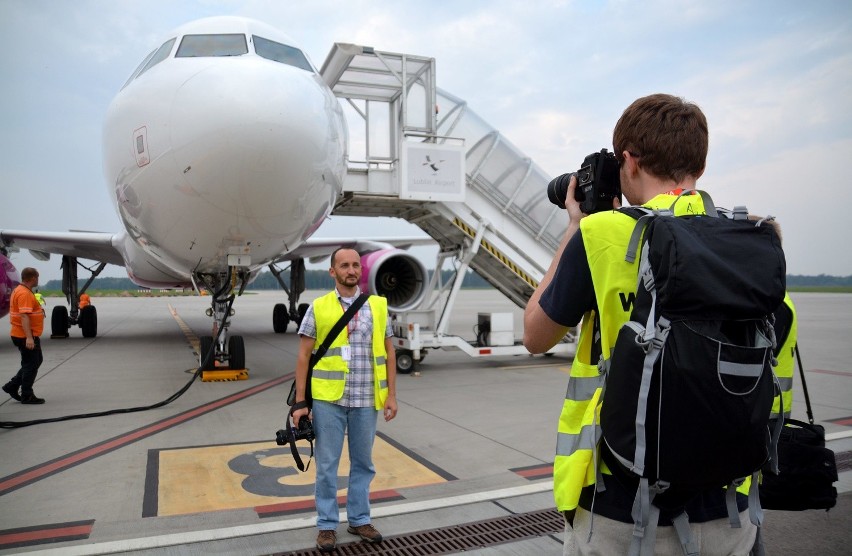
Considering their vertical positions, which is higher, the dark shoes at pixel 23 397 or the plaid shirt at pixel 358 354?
the plaid shirt at pixel 358 354

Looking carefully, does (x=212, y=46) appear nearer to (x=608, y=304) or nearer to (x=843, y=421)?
(x=608, y=304)

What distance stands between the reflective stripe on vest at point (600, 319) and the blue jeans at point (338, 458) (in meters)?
1.93

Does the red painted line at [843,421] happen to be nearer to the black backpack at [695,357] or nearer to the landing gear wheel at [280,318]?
the black backpack at [695,357]

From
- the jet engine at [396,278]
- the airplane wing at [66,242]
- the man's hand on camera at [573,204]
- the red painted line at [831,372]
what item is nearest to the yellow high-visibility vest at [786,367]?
the man's hand on camera at [573,204]

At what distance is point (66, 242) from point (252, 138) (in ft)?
36.4

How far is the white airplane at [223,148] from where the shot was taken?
5.11m

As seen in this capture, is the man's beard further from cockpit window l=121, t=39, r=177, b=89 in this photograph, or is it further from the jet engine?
the jet engine

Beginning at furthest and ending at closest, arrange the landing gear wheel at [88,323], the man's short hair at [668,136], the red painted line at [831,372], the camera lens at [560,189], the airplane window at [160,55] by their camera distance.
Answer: the landing gear wheel at [88,323]
the red painted line at [831,372]
the airplane window at [160,55]
the camera lens at [560,189]
the man's short hair at [668,136]

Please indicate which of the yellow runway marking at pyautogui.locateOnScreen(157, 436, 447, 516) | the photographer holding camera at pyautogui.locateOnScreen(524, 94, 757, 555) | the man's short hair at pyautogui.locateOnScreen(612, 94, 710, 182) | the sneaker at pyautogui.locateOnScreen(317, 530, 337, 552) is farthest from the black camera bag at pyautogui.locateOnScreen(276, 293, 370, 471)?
the man's short hair at pyautogui.locateOnScreen(612, 94, 710, 182)

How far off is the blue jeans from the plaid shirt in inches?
2.4

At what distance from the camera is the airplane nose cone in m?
5.04

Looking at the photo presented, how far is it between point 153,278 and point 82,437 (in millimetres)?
7924

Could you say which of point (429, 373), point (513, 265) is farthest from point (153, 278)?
point (513, 265)

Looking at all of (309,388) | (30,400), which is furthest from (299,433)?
(30,400)
